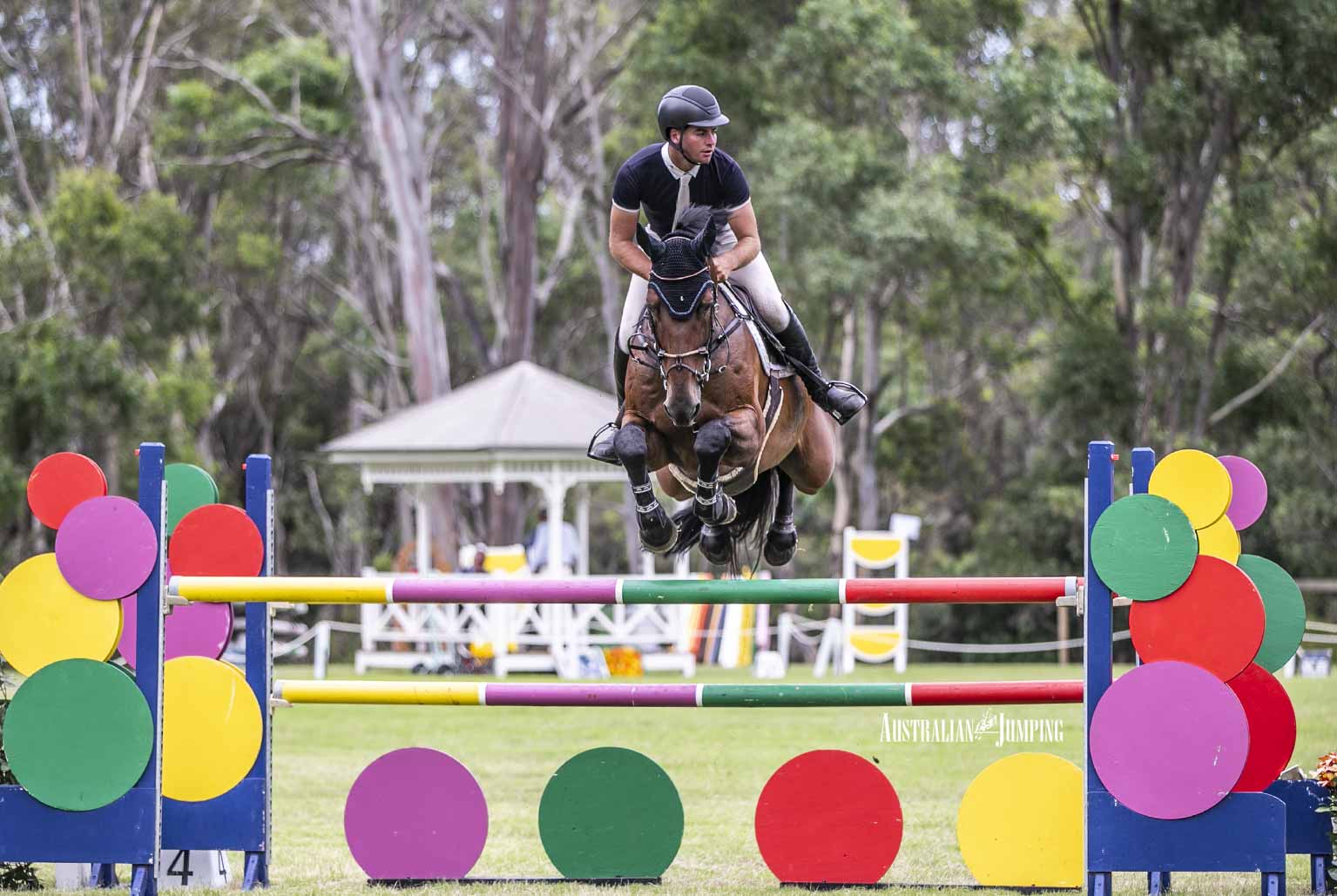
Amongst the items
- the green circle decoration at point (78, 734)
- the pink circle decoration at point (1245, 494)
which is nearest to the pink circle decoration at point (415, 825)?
the green circle decoration at point (78, 734)

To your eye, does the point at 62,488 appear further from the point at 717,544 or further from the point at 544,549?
the point at 544,549

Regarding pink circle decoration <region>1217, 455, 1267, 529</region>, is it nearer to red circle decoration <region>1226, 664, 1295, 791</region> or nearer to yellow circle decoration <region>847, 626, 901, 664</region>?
red circle decoration <region>1226, 664, 1295, 791</region>

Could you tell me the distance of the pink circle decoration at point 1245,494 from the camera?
19.5ft

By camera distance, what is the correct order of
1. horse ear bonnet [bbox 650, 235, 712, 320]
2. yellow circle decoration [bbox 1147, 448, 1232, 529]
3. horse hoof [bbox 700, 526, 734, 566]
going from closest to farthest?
1. yellow circle decoration [bbox 1147, 448, 1232, 529]
2. horse ear bonnet [bbox 650, 235, 712, 320]
3. horse hoof [bbox 700, 526, 734, 566]

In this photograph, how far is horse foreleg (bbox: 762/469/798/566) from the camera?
7117 millimetres

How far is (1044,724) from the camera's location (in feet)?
40.2

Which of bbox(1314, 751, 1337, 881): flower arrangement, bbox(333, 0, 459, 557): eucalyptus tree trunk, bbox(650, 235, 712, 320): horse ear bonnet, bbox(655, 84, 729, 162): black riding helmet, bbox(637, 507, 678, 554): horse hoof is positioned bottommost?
bbox(1314, 751, 1337, 881): flower arrangement

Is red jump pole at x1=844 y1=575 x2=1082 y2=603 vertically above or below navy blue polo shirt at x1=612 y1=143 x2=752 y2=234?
below

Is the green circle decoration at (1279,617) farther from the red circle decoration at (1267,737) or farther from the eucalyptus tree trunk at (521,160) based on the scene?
the eucalyptus tree trunk at (521,160)

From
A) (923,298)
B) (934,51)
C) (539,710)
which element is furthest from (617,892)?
(923,298)

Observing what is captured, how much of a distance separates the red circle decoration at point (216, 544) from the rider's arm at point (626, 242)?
181cm

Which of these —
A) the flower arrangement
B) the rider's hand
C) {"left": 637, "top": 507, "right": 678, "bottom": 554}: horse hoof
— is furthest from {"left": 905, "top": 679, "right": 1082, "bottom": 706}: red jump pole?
the rider's hand

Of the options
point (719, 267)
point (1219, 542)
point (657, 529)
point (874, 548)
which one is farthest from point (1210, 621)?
point (874, 548)

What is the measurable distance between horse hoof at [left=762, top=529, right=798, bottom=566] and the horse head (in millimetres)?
1328
